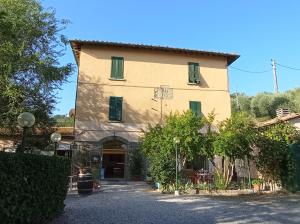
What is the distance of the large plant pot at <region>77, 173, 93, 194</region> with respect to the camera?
15672 mm

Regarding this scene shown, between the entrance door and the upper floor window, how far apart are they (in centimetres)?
715

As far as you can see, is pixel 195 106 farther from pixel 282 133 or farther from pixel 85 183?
pixel 85 183

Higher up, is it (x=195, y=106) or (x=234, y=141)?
(x=195, y=106)

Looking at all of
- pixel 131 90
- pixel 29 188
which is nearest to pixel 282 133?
pixel 131 90

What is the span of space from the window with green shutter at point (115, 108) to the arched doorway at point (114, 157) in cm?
138

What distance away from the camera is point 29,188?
6277mm

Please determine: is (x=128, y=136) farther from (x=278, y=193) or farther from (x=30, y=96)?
(x=278, y=193)

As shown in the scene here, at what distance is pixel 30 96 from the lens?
2016 centimetres

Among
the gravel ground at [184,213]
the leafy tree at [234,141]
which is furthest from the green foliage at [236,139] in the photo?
the gravel ground at [184,213]

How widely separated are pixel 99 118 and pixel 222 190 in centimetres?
992

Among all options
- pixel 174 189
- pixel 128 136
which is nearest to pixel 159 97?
pixel 128 136

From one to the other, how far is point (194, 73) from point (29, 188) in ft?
66.8

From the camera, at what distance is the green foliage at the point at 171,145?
677 inches

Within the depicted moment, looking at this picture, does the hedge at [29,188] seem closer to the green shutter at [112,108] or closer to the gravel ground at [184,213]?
the gravel ground at [184,213]
